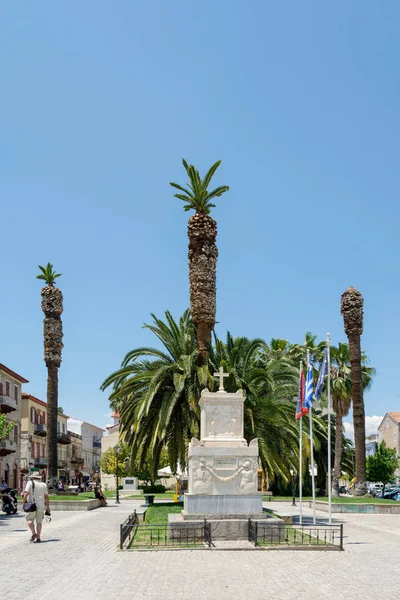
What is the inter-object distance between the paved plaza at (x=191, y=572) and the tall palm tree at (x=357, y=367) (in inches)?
759

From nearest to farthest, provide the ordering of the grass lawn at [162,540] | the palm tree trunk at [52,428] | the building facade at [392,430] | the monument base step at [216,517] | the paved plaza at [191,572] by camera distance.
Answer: the paved plaza at [191,572], the grass lawn at [162,540], the monument base step at [216,517], the palm tree trunk at [52,428], the building facade at [392,430]

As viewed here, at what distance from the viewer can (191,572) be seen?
1147cm

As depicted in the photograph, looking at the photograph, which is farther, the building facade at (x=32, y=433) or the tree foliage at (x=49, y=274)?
the building facade at (x=32, y=433)

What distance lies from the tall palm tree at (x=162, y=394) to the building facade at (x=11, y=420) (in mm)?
26034

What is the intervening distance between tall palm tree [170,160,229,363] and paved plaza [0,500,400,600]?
13.1 meters

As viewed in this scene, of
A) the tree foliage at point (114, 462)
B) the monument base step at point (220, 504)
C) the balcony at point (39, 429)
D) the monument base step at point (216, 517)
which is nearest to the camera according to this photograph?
the monument base step at point (216, 517)

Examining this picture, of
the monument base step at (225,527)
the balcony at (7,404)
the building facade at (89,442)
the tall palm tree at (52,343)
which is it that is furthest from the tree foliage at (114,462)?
the monument base step at (225,527)

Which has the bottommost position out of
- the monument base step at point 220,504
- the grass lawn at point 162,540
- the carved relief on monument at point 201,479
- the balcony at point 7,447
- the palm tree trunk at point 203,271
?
the balcony at point 7,447

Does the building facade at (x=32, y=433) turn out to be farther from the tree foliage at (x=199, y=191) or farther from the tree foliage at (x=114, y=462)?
the tree foliage at (x=199, y=191)

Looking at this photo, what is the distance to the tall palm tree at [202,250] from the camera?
1137 inches

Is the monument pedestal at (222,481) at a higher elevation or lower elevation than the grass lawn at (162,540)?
higher

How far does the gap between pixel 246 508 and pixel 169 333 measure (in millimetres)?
13151

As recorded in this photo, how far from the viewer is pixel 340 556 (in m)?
13.8

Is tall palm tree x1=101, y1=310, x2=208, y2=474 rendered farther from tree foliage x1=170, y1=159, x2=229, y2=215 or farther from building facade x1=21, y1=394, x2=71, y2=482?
building facade x1=21, y1=394, x2=71, y2=482
